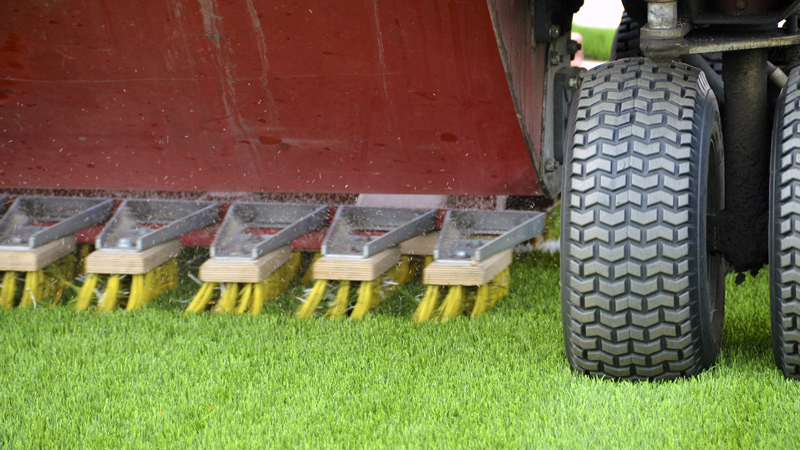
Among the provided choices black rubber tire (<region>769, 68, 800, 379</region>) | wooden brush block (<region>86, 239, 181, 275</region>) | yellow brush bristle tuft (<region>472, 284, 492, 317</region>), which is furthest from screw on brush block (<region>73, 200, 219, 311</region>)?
black rubber tire (<region>769, 68, 800, 379</region>)

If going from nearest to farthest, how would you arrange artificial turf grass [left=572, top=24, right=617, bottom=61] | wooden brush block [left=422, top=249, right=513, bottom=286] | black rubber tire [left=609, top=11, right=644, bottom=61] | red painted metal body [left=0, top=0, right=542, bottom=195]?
red painted metal body [left=0, top=0, right=542, bottom=195] → wooden brush block [left=422, top=249, right=513, bottom=286] → black rubber tire [left=609, top=11, right=644, bottom=61] → artificial turf grass [left=572, top=24, right=617, bottom=61]

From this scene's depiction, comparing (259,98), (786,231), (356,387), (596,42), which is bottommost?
(596,42)

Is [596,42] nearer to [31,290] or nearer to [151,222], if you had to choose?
[151,222]

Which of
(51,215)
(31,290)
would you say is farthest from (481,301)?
(51,215)

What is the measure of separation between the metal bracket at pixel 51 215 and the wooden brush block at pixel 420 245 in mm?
1089

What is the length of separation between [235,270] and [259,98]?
1.76 ft

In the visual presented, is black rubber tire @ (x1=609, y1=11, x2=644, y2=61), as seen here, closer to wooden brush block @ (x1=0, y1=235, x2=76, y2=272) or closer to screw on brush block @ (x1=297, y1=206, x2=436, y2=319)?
screw on brush block @ (x1=297, y1=206, x2=436, y2=319)

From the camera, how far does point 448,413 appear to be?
204 cm

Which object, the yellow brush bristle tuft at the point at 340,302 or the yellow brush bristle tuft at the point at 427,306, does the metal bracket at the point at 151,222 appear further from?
the yellow brush bristle tuft at the point at 427,306

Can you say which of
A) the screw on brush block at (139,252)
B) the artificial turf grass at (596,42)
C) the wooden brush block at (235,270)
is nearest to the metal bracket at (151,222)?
the screw on brush block at (139,252)

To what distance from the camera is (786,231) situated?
6.35 ft

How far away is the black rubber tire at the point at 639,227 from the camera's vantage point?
6.45 feet

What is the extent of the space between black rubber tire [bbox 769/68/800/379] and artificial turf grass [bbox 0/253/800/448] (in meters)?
0.11

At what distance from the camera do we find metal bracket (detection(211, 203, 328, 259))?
2.96 metres
